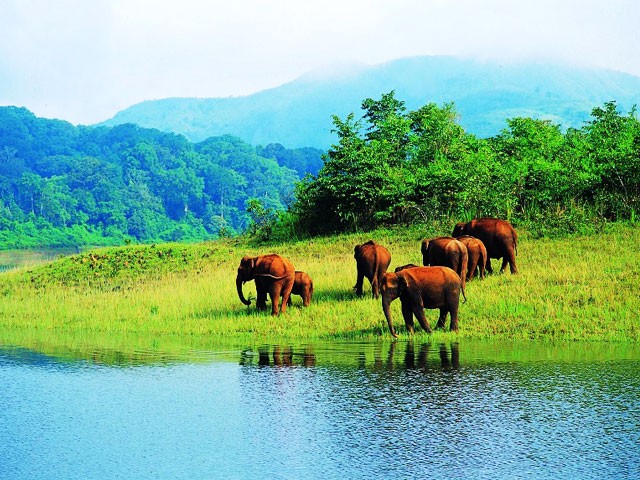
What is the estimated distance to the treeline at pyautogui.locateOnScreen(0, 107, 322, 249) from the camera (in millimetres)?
114250

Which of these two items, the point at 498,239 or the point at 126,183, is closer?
the point at 498,239

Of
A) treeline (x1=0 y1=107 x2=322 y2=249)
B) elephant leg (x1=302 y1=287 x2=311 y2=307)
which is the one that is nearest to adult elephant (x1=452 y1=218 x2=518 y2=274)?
elephant leg (x1=302 y1=287 x2=311 y2=307)

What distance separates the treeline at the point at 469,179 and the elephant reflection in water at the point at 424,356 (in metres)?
13.8

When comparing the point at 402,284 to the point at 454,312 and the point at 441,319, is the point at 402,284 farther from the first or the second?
the point at 441,319

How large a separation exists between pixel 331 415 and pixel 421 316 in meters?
6.51

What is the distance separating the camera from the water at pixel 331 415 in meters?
9.18

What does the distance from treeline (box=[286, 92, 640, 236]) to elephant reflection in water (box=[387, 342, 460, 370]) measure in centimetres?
1379

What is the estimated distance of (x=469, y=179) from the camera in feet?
116

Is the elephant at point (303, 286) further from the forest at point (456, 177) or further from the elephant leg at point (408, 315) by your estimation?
the forest at point (456, 177)

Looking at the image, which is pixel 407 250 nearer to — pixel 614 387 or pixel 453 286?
pixel 453 286

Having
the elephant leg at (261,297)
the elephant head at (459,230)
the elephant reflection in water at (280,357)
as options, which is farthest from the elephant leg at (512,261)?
the elephant reflection in water at (280,357)

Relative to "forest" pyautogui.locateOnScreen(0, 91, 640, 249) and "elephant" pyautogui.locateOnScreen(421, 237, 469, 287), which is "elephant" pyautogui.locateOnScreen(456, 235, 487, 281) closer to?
"elephant" pyautogui.locateOnScreen(421, 237, 469, 287)

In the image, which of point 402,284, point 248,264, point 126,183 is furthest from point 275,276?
point 126,183

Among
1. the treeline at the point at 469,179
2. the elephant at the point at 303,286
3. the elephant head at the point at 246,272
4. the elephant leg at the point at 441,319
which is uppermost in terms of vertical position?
the treeline at the point at 469,179
